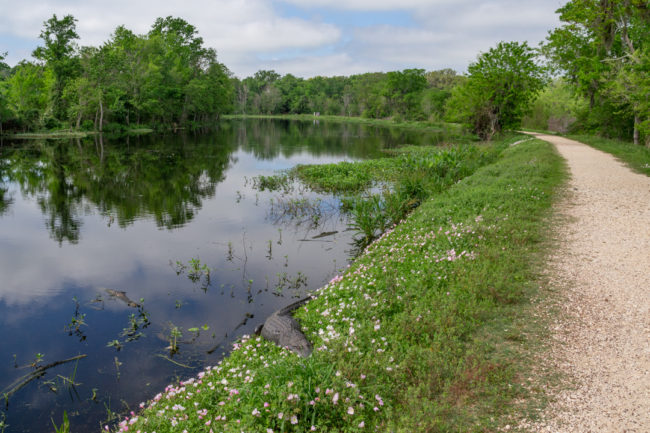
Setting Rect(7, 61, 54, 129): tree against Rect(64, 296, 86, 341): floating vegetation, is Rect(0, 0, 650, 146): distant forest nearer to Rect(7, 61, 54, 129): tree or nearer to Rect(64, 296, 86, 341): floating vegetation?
Rect(7, 61, 54, 129): tree

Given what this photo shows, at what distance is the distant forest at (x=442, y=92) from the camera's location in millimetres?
22891

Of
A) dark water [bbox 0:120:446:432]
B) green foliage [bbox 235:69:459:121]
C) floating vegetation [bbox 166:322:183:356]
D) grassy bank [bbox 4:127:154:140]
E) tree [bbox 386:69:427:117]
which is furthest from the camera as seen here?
tree [bbox 386:69:427:117]

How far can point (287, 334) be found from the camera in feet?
19.1

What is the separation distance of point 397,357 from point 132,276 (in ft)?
23.9

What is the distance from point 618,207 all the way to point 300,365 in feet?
32.5

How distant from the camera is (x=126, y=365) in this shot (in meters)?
6.40

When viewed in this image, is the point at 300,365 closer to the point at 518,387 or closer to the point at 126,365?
the point at 518,387

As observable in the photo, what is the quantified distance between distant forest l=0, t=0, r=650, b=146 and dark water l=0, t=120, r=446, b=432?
13.0 metres

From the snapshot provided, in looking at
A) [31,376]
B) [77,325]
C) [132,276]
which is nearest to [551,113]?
[132,276]

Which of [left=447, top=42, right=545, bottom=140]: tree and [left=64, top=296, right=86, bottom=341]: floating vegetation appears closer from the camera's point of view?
[left=64, top=296, right=86, bottom=341]: floating vegetation

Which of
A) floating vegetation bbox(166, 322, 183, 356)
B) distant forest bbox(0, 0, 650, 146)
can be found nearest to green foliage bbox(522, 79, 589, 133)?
distant forest bbox(0, 0, 650, 146)

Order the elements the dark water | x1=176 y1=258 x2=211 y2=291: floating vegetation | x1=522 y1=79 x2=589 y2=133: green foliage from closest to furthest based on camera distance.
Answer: the dark water, x1=176 y1=258 x2=211 y2=291: floating vegetation, x1=522 y1=79 x2=589 y2=133: green foliage

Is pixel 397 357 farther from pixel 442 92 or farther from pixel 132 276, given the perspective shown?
pixel 442 92

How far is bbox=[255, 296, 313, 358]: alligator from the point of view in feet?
17.9
